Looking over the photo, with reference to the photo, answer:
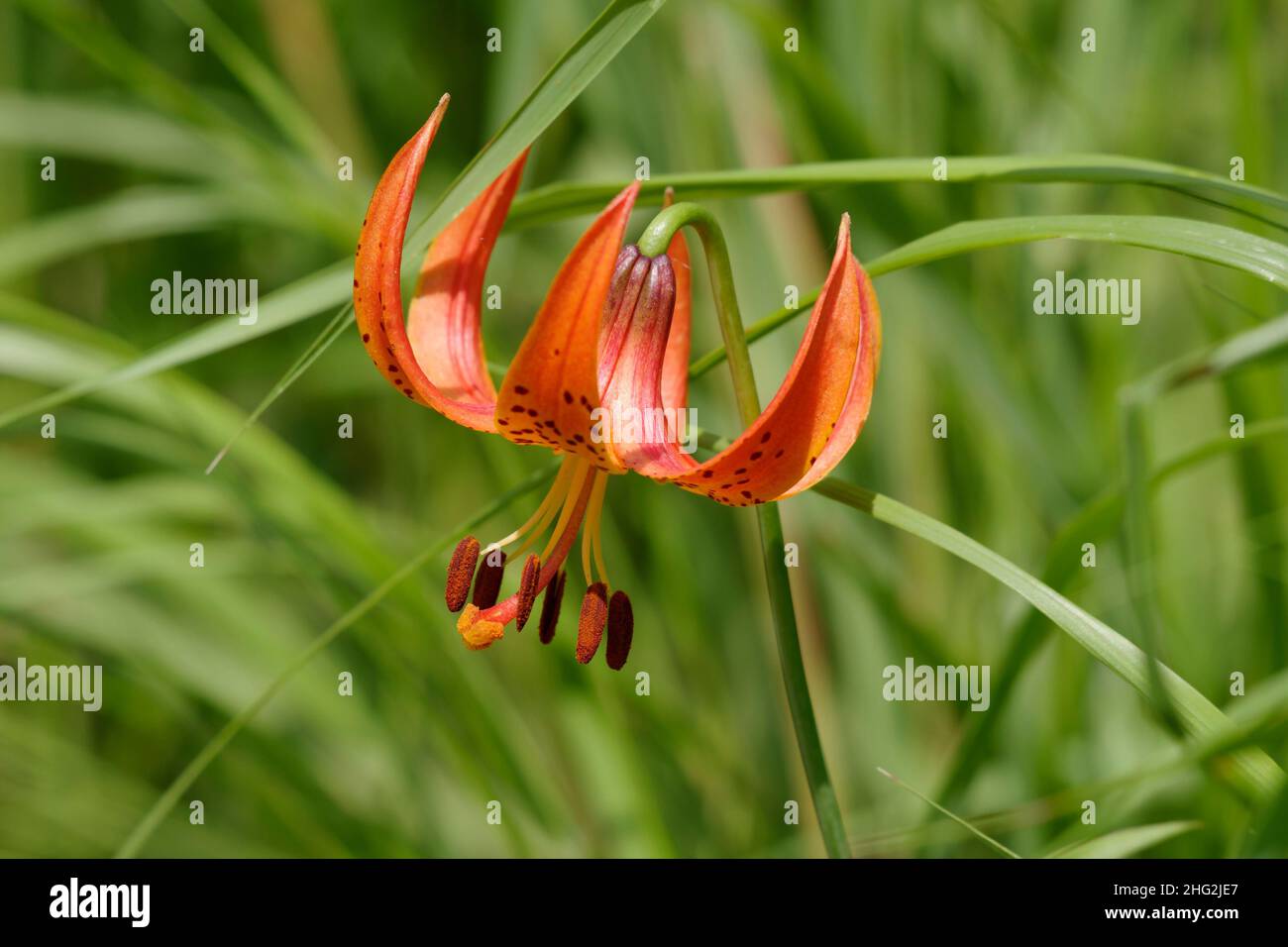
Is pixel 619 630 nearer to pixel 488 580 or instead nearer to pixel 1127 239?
pixel 488 580

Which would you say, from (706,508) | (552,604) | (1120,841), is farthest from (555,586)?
(706,508)

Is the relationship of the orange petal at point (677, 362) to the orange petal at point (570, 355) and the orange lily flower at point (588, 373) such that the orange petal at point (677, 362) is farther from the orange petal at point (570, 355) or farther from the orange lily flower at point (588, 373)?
the orange petal at point (570, 355)

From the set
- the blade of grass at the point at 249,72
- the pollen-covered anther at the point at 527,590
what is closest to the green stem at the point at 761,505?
the pollen-covered anther at the point at 527,590

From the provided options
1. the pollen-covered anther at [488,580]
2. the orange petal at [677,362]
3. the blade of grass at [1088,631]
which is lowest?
the blade of grass at [1088,631]

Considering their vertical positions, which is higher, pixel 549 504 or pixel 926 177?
pixel 926 177

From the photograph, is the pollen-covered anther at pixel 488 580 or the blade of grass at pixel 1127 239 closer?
the blade of grass at pixel 1127 239

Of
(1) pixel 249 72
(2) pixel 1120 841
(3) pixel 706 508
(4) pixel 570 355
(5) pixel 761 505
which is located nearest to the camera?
(4) pixel 570 355
